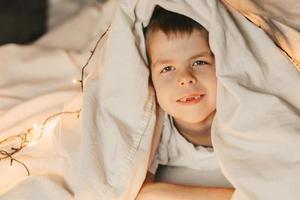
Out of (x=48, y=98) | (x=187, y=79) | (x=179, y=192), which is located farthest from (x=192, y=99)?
(x=48, y=98)

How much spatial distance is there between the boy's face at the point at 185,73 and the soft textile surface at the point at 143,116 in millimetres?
36

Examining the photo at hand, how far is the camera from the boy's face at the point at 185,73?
108 centimetres

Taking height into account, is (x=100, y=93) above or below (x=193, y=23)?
below

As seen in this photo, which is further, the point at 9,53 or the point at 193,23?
the point at 9,53

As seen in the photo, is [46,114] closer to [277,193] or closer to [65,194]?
[65,194]

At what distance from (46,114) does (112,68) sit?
27 centimetres

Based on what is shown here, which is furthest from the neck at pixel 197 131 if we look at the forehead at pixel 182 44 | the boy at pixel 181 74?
the forehead at pixel 182 44

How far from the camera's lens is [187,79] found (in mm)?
1065

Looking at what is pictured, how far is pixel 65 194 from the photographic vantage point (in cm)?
111

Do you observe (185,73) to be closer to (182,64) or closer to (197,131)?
(182,64)

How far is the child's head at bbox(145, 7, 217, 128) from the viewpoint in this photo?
42.5 inches

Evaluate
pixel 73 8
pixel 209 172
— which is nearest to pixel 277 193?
pixel 209 172

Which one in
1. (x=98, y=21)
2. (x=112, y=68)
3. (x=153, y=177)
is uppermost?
(x=112, y=68)

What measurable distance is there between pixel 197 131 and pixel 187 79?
168 millimetres
